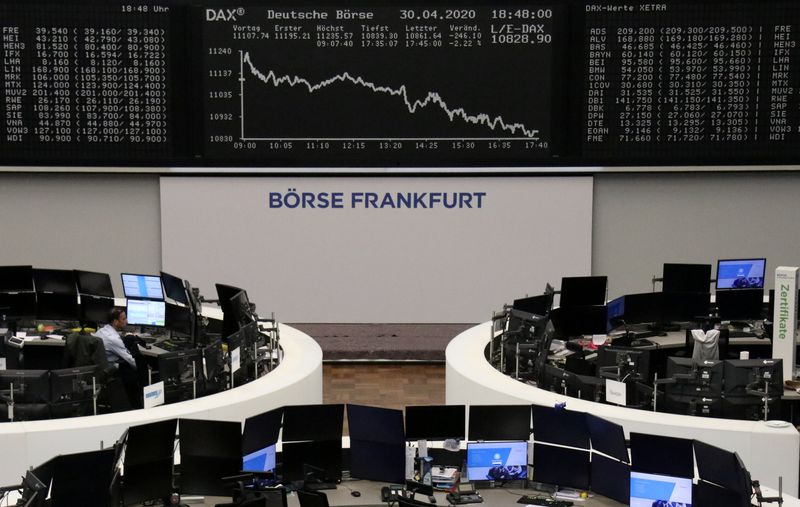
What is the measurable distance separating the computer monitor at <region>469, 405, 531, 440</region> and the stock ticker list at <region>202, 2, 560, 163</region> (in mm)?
5581

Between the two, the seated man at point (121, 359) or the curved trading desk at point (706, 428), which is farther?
the seated man at point (121, 359)

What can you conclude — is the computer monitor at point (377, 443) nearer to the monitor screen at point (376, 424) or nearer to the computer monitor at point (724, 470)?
the monitor screen at point (376, 424)

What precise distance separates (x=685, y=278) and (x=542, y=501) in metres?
4.78

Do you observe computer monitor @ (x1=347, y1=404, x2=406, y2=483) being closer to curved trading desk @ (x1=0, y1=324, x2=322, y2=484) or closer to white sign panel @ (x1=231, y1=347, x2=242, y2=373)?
curved trading desk @ (x1=0, y1=324, x2=322, y2=484)

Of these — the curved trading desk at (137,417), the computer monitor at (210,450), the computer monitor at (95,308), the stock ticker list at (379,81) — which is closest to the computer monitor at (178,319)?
the computer monitor at (95,308)

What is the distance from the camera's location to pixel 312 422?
270 inches

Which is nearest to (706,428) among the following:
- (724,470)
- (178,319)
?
(724,470)

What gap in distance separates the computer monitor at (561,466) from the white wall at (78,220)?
21.7 feet

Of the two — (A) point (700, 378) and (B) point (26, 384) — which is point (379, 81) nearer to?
(A) point (700, 378)

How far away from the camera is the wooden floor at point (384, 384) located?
35.1 ft

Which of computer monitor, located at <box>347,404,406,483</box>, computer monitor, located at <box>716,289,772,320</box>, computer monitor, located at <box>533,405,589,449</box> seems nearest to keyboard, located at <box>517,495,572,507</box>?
computer monitor, located at <box>533,405,589,449</box>

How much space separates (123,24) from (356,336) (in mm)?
4089

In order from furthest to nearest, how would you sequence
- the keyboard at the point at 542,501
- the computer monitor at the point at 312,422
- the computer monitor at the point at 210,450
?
the computer monitor at the point at 312,422, the keyboard at the point at 542,501, the computer monitor at the point at 210,450

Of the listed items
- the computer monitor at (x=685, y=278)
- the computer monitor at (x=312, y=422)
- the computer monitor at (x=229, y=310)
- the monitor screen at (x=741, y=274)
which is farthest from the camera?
the monitor screen at (x=741, y=274)
